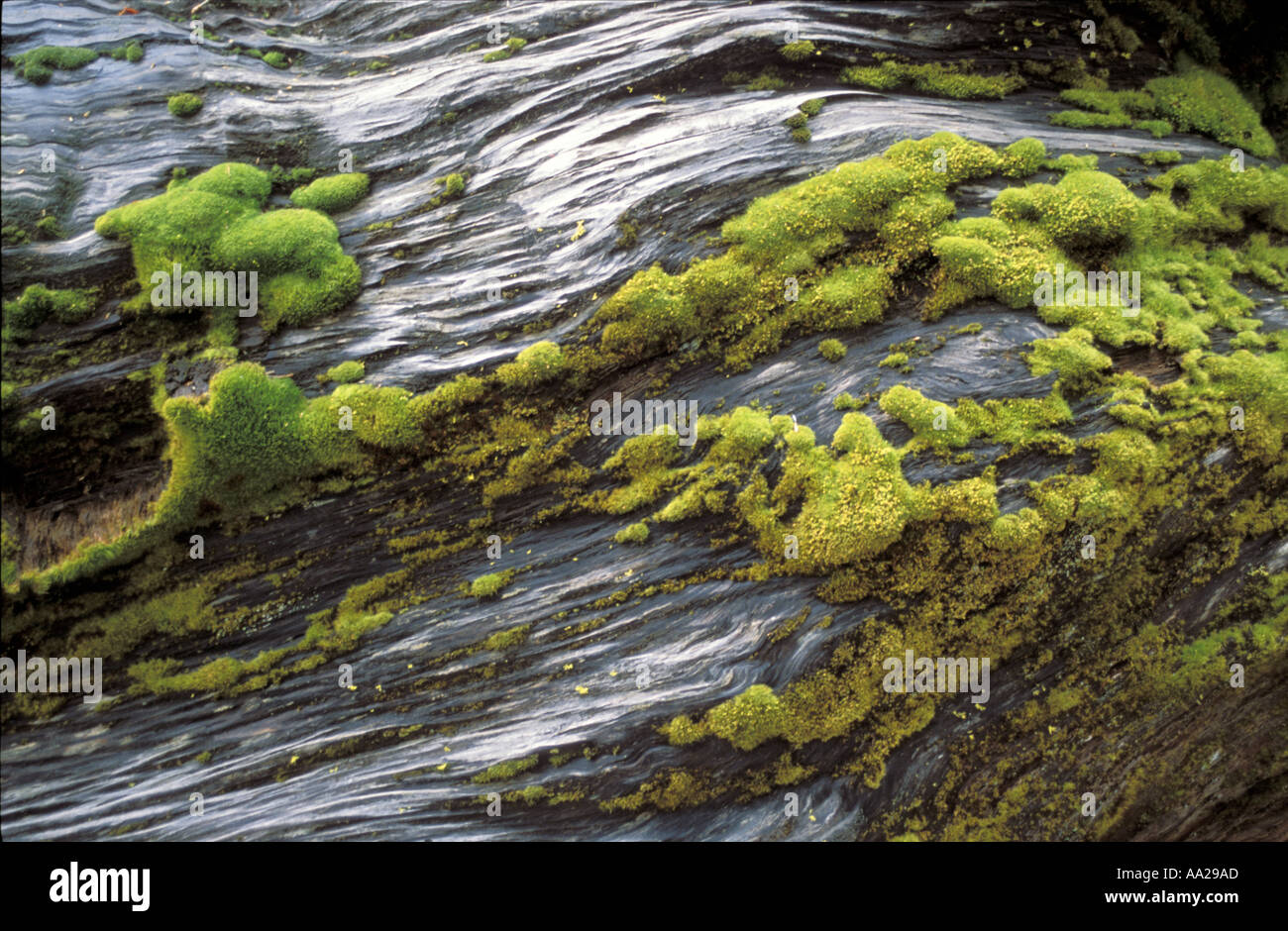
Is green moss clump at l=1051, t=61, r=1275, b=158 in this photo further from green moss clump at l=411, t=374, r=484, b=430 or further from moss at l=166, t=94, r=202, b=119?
moss at l=166, t=94, r=202, b=119

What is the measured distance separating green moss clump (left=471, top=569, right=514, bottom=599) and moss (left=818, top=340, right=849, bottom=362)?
6.34 m

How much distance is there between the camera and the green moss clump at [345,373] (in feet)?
36.1

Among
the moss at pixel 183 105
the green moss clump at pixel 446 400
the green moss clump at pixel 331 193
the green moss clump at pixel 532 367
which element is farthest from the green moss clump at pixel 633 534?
the moss at pixel 183 105

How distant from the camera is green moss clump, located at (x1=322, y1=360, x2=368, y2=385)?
11.0m

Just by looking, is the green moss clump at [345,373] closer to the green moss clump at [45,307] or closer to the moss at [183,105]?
the green moss clump at [45,307]

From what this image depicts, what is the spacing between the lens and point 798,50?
12609 millimetres

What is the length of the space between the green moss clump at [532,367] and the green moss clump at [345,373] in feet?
7.41

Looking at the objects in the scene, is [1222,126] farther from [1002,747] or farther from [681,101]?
[1002,747]

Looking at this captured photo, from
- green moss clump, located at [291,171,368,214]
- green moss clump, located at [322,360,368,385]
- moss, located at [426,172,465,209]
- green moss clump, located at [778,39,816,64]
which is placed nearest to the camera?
Result: green moss clump, located at [322,360,368,385]

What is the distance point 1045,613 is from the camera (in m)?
10.8

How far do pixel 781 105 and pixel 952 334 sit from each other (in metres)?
5.25

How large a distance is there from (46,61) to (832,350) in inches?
565

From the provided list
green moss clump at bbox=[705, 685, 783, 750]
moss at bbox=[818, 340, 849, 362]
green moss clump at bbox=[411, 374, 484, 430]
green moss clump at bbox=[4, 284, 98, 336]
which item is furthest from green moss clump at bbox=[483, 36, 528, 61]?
green moss clump at bbox=[705, 685, 783, 750]

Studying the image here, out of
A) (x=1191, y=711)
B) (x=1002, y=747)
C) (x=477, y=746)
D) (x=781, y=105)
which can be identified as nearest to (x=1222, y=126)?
(x=781, y=105)
